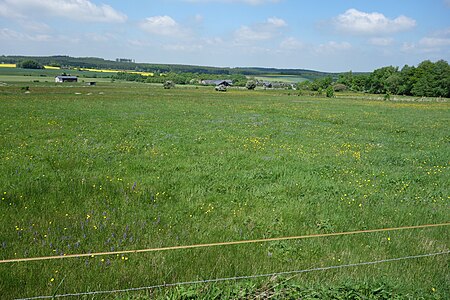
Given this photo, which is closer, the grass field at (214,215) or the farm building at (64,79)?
the grass field at (214,215)

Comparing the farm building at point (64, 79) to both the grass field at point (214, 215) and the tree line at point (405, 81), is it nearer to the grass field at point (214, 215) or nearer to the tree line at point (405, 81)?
the tree line at point (405, 81)

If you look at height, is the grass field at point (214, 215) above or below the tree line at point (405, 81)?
below

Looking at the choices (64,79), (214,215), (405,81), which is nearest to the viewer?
(214,215)

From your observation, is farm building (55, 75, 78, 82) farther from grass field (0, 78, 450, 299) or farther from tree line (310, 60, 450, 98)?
grass field (0, 78, 450, 299)

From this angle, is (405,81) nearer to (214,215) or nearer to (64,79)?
(64,79)

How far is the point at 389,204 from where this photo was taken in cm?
817

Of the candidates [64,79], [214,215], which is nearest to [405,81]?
[64,79]

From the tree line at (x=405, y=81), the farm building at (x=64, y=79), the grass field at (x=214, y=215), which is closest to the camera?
the grass field at (x=214, y=215)

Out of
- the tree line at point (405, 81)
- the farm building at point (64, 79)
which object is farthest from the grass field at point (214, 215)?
the farm building at point (64, 79)

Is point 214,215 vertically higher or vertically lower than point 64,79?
lower

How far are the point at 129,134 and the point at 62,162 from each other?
23.1 ft

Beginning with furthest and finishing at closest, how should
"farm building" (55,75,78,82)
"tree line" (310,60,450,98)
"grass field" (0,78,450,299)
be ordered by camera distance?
1. "farm building" (55,75,78,82)
2. "tree line" (310,60,450,98)
3. "grass field" (0,78,450,299)

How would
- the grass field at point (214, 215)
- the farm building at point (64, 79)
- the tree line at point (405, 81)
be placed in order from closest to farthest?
the grass field at point (214, 215), the tree line at point (405, 81), the farm building at point (64, 79)

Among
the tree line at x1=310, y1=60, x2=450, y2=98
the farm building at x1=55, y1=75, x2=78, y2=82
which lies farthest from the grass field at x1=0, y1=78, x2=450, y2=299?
the farm building at x1=55, y1=75, x2=78, y2=82
